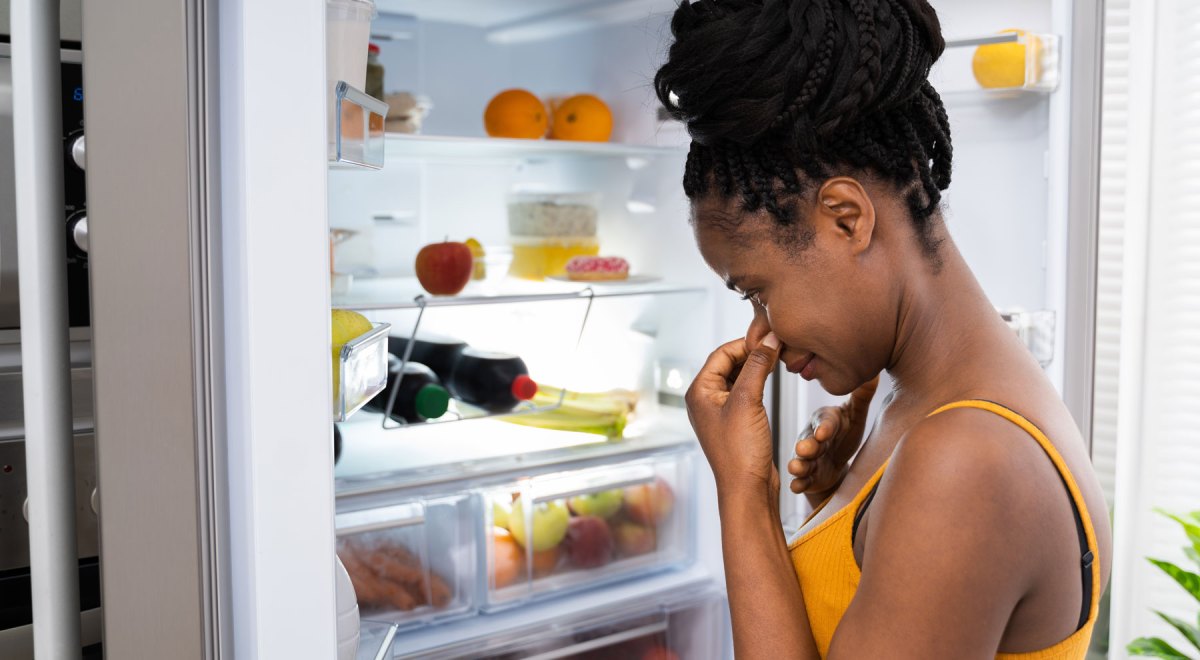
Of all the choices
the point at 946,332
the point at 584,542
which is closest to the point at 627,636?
the point at 584,542

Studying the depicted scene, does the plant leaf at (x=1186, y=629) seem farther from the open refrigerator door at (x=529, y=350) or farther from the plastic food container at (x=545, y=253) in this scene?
the plastic food container at (x=545, y=253)

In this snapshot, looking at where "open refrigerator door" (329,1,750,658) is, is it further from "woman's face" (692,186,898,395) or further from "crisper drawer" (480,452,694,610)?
"woman's face" (692,186,898,395)

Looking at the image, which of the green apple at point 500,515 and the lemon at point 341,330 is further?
the green apple at point 500,515

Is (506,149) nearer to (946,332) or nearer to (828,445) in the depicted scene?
(828,445)

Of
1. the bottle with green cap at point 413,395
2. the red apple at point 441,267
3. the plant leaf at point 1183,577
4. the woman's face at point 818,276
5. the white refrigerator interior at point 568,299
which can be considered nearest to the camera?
the woman's face at point 818,276

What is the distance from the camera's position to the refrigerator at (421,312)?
2.36 feet

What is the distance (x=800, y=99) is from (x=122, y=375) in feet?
1.78

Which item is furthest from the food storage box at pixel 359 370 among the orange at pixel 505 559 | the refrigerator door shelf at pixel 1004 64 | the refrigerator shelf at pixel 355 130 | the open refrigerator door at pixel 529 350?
the refrigerator door shelf at pixel 1004 64

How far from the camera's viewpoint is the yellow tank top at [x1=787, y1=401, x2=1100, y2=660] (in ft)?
2.47

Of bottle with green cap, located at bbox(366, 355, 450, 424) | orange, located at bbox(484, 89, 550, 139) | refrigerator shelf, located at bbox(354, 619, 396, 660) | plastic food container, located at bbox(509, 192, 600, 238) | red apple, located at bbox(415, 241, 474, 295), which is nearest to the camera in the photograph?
refrigerator shelf, located at bbox(354, 619, 396, 660)

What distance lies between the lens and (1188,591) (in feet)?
4.73

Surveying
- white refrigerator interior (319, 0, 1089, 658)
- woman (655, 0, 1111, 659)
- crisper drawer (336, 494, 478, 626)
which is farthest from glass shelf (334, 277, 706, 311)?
woman (655, 0, 1111, 659)

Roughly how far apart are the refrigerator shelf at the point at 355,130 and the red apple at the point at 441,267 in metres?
0.76

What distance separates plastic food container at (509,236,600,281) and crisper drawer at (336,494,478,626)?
0.52m
